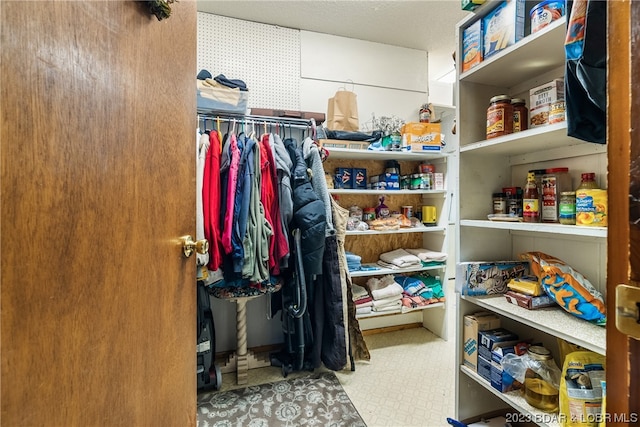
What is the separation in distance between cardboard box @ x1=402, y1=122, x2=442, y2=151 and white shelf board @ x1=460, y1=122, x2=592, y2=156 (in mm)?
949

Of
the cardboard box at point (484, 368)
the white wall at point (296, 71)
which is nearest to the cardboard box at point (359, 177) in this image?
the white wall at point (296, 71)

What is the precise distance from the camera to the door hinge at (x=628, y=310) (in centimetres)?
40

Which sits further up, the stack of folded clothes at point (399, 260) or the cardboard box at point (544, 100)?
the cardboard box at point (544, 100)

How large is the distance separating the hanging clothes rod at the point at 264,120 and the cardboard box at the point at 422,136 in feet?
2.59

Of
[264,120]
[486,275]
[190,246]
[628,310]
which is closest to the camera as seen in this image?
[628,310]

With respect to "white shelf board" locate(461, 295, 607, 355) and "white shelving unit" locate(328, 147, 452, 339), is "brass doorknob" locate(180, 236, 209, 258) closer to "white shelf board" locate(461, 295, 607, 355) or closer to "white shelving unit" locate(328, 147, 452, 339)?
"white shelf board" locate(461, 295, 607, 355)

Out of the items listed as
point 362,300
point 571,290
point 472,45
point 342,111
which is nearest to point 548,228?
point 571,290

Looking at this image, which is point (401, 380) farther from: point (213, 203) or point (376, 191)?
point (213, 203)

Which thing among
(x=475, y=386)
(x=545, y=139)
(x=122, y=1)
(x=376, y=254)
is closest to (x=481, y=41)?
Result: (x=545, y=139)

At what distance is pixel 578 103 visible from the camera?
90 centimetres

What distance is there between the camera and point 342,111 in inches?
92.7

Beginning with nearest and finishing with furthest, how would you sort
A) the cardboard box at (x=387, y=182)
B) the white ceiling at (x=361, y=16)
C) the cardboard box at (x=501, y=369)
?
1. the cardboard box at (x=501, y=369)
2. the white ceiling at (x=361, y=16)
3. the cardboard box at (x=387, y=182)

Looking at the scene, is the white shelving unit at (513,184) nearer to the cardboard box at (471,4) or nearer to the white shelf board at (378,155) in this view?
the cardboard box at (471,4)

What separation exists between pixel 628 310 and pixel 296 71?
2.55 m
